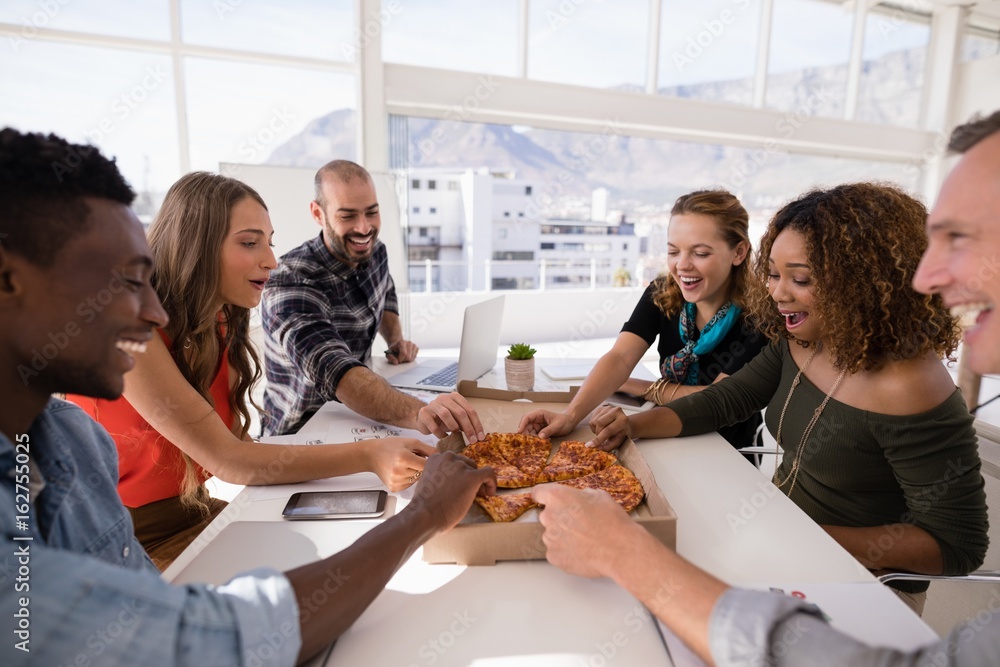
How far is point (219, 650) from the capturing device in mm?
699

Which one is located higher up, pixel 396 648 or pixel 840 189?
A: pixel 840 189

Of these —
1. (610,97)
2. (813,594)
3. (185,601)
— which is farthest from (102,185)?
(610,97)

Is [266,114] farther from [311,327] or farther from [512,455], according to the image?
[512,455]

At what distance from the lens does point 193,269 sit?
1.79 meters

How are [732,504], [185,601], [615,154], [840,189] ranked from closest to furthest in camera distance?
[185,601] → [732,504] → [840,189] → [615,154]

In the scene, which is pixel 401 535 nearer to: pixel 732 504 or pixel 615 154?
pixel 732 504

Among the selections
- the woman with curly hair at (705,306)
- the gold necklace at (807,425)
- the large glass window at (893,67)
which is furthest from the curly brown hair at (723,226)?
the large glass window at (893,67)

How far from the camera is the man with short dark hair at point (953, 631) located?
761mm

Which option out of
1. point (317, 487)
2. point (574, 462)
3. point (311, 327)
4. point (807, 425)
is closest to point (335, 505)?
point (317, 487)

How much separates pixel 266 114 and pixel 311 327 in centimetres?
377

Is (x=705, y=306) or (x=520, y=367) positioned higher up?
(x=705, y=306)

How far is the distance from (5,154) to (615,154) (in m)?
7.15

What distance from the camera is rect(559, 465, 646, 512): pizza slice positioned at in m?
1.25

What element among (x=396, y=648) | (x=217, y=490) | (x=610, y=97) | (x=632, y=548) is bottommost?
(x=217, y=490)
